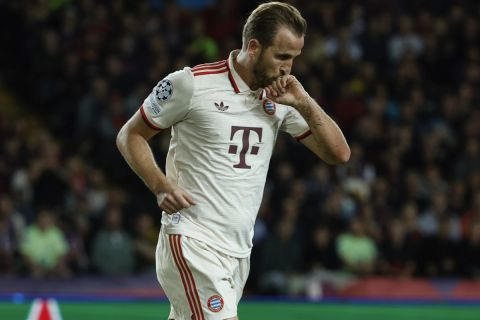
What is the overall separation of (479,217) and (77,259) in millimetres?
5418

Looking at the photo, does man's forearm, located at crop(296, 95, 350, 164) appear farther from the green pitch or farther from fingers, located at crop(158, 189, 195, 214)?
the green pitch

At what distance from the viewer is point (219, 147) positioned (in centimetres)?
548

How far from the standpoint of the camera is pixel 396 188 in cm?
1589

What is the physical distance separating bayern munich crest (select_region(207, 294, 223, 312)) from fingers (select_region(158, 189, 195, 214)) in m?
0.45

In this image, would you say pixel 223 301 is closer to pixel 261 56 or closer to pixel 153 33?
pixel 261 56

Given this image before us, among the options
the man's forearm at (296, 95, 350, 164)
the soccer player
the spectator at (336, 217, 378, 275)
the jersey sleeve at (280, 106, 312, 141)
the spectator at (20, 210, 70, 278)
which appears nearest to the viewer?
the soccer player

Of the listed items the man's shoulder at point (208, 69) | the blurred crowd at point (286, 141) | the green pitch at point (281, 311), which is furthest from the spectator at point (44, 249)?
the man's shoulder at point (208, 69)

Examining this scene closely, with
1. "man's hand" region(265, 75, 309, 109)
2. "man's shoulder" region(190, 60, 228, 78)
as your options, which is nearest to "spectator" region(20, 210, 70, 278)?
"man's shoulder" region(190, 60, 228, 78)

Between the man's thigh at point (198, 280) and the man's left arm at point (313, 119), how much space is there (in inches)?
29.7

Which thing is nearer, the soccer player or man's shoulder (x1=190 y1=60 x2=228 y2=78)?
the soccer player


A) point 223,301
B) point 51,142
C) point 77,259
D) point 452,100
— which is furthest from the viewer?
point 452,100

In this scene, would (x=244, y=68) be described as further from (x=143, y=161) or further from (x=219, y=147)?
(x=143, y=161)

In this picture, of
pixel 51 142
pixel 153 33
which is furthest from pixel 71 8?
pixel 51 142

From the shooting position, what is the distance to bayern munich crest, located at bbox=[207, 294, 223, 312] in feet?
17.4
